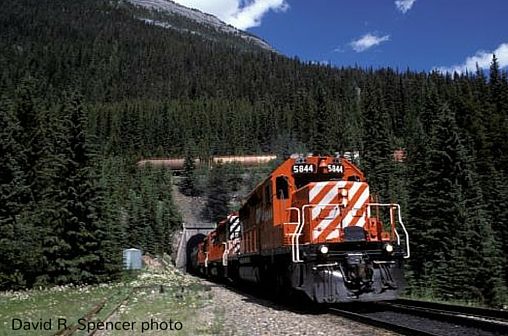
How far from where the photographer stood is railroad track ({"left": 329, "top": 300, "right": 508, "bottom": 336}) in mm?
10750

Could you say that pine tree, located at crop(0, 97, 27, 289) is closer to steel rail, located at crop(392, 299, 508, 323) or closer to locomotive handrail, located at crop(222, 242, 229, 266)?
locomotive handrail, located at crop(222, 242, 229, 266)

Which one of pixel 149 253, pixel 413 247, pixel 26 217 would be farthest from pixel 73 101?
pixel 149 253

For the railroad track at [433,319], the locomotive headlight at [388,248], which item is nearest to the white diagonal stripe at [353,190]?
the locomotive headlight at [388,248]

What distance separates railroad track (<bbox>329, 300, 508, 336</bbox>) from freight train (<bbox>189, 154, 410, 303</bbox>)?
2.58ft

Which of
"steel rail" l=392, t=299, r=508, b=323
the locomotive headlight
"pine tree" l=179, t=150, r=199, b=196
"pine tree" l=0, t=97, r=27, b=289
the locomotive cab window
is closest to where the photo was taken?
"steel rail" l=392, t=299, r=508, b=323

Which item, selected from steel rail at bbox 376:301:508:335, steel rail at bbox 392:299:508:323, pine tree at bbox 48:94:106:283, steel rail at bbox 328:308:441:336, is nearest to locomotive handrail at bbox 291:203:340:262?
steel rail at bbox 328:308:441:336

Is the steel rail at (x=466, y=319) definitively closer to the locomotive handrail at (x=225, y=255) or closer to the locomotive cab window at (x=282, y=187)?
the locomotive cab window at (x=282, y=187)

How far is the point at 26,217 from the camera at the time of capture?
32.1 m

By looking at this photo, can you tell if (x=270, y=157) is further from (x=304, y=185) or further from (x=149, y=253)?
(x=304, y=185)

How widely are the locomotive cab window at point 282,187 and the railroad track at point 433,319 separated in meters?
3.91

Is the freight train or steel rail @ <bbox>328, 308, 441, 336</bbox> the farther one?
the freight train

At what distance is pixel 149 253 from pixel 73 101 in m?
47.2

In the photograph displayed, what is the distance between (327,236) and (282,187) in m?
2.77

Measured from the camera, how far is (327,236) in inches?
590
